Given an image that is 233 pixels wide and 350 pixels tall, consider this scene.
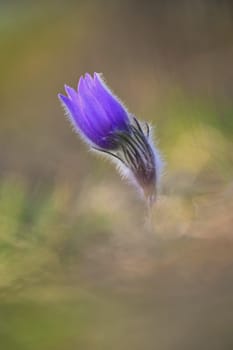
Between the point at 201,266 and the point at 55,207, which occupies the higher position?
the point at 55,207

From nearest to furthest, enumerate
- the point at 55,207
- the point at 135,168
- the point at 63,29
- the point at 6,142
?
1. the point at 135,168
2. the point at 55,207
3. the point at 6,142
4. the point at 63,29

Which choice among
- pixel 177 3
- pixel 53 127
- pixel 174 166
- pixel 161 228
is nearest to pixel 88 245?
pixel 161 228

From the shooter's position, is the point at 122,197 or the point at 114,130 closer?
the point at 114,130

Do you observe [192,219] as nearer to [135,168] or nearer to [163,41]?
[135,168]

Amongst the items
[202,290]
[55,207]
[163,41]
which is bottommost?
[202,290]
